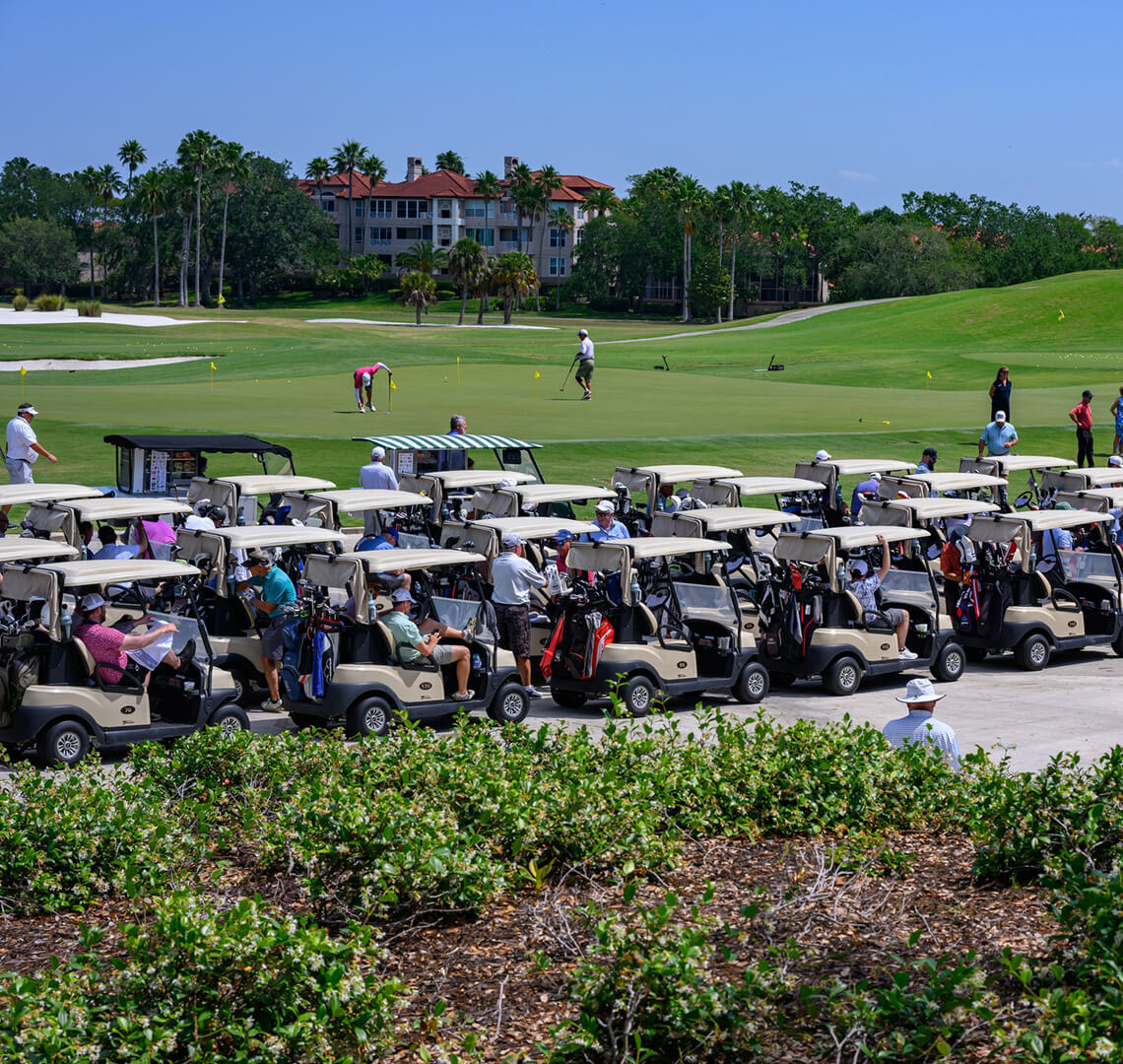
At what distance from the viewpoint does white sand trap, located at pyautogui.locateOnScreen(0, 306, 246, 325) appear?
74688 millimetres

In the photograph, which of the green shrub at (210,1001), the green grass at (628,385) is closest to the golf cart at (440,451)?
the green grass at (628,385)

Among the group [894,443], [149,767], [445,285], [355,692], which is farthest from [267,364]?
[445,285]

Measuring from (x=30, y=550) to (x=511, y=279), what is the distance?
87.0 metres

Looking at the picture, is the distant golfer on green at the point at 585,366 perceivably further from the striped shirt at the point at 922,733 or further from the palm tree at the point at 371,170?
the palm tree at the point at 371,170

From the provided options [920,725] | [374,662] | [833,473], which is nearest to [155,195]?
[833,473]

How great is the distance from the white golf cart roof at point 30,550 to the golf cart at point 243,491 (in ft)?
15.6

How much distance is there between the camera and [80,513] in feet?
50.3

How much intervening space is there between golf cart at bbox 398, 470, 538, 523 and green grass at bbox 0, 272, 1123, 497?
6236 mm

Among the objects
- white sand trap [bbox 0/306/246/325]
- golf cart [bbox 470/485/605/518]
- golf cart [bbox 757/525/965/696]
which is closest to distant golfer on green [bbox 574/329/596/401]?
golf cart [bbox 470/485/605/518]

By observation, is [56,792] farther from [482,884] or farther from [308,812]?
[482,884]

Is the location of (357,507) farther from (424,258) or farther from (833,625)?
(424,258)

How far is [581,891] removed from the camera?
6.86m

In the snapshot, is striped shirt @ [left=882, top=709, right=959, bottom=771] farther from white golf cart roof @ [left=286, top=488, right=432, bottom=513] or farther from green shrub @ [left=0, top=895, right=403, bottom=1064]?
white golf cart roof @ [left=286, top=488, right=432, bottom=513]

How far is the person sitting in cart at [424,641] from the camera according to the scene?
40.1 feet
